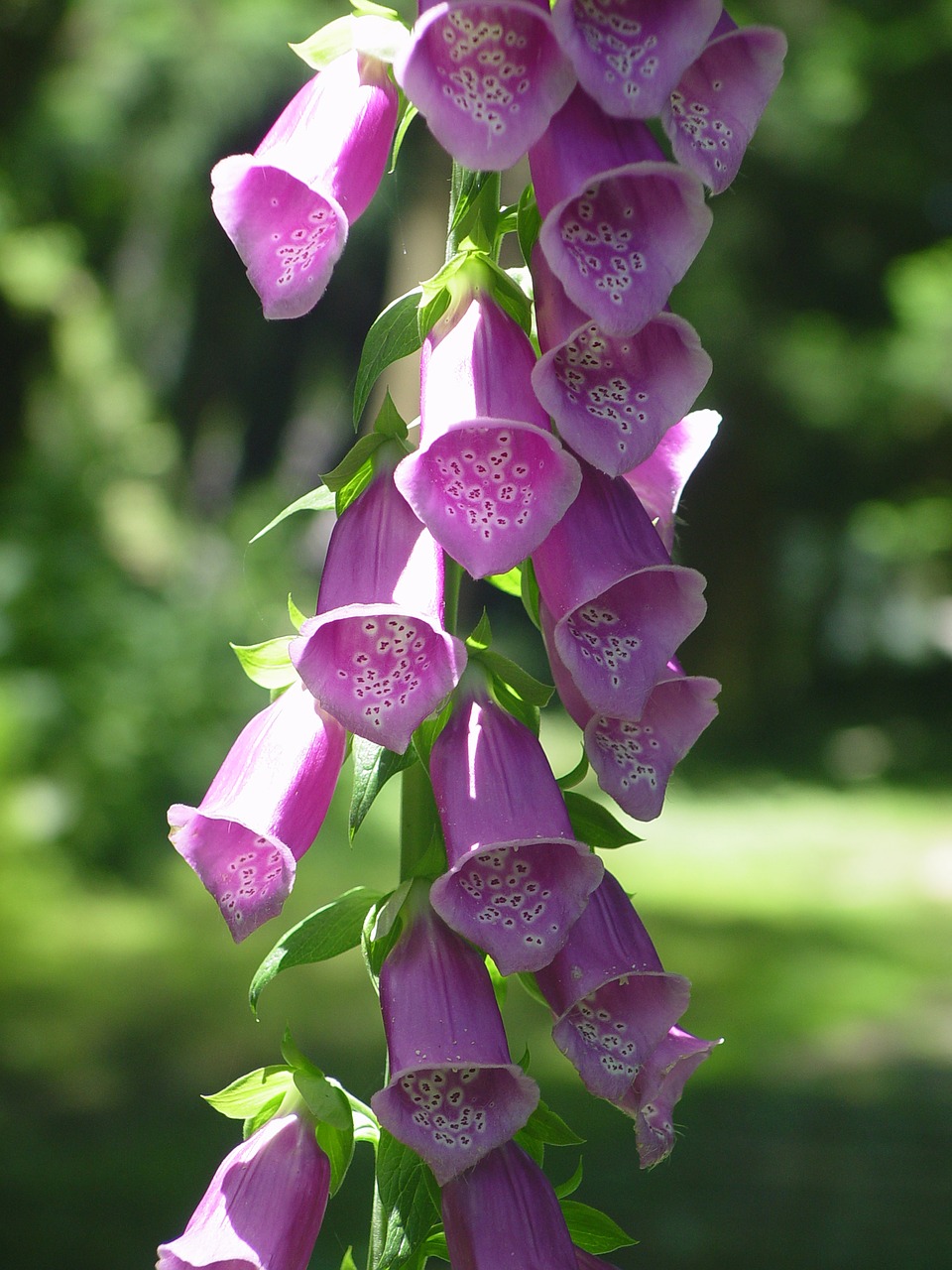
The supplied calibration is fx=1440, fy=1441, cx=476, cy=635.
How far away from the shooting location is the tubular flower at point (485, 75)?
667 mm

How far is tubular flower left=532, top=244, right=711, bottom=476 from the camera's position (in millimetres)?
704

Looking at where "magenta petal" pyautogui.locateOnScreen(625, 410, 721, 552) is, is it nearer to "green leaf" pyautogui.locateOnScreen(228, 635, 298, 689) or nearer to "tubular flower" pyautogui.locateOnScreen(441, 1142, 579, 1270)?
"green leaf" pyautogui.locateOnScreen(228, 635, 298, 689)

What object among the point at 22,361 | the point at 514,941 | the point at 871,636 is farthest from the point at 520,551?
the point at 871,636

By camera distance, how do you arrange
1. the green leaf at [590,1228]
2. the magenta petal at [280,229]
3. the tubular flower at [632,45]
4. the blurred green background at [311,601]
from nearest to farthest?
the tubular flower at [632,45], the magenta petal at [280,229], the green leaf at [590,1228], the blurred green background at [311,601]

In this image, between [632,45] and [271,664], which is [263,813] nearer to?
[271,664]

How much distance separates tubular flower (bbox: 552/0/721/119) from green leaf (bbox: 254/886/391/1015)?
44 cm

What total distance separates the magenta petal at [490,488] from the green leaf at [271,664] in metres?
0.16

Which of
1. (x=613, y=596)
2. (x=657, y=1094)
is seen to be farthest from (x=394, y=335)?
(x=657, y=1094)

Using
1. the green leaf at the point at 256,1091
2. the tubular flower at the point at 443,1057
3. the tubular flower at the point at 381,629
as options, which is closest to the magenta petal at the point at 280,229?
the tubular flower at the point at 381,629

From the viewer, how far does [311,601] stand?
7207mm

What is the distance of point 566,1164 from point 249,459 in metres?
11.2

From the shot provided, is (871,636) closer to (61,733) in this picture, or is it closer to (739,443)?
(739,443)

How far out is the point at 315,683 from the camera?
727 millimetres

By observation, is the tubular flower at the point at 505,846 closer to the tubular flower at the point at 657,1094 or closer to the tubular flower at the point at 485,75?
the tubular flower at the point at 657,1094
